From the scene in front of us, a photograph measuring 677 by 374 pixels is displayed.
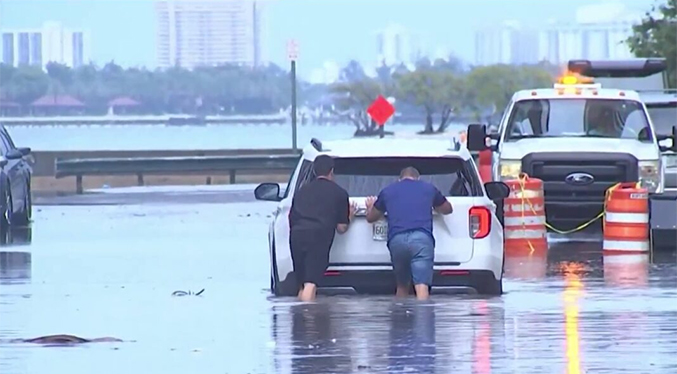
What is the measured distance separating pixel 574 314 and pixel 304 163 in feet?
9.89

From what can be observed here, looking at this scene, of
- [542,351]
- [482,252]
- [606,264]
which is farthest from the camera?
[606,264]

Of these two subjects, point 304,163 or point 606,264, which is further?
point 606,264

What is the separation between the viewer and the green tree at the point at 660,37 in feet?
131

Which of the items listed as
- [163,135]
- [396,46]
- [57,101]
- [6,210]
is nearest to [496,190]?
[6,210]

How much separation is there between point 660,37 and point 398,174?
24.8m

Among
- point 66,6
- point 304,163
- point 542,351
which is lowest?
point 542,351

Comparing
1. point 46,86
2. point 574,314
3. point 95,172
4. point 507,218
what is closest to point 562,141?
point 507,218

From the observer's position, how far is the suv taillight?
16312mm

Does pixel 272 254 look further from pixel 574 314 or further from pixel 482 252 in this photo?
pixel 574 314

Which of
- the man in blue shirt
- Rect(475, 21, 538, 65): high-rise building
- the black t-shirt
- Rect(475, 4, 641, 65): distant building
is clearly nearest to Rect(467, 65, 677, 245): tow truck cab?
the man in blue shirt

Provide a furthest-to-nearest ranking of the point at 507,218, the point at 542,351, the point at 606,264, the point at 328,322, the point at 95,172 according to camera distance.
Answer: the point at 95,172 → the point at 507,218 → the point at 606,264 → the point at 328,322 → the point at 542,351

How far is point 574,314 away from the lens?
1538 centimetres

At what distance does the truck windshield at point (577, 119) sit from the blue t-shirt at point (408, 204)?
346 inches

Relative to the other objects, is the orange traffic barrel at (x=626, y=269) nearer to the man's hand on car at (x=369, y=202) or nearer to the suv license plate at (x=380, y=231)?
the suv license plate at (x=380, y=231)
